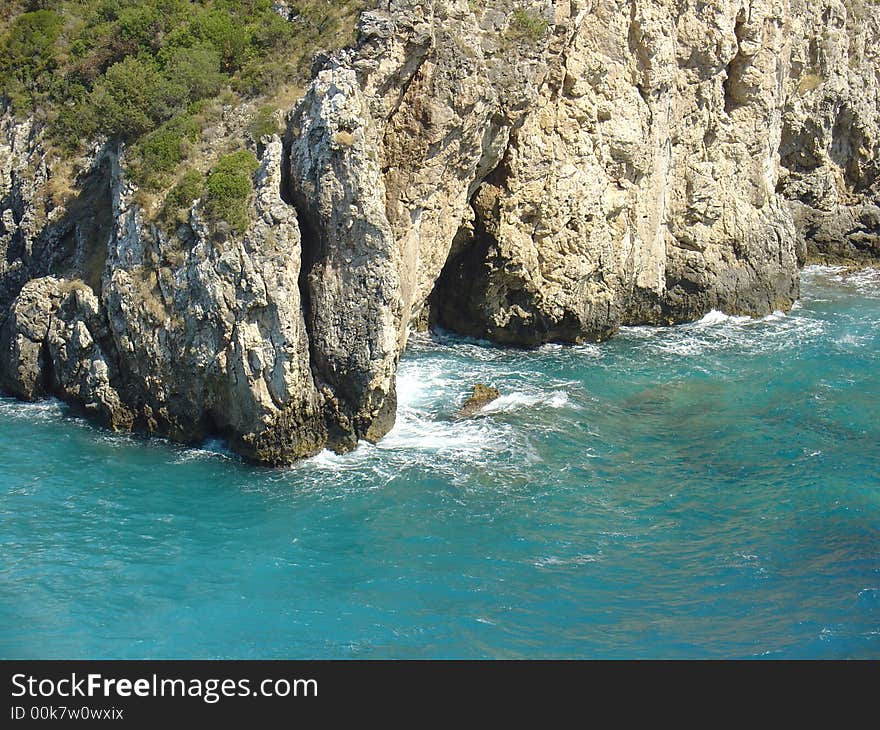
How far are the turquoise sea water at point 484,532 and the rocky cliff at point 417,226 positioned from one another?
8.94 ft

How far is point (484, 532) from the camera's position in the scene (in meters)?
28.3

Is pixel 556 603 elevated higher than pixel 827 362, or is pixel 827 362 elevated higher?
pixel 827 362

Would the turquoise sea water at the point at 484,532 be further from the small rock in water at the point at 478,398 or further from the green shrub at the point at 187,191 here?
the green shrub at the point at 187,191

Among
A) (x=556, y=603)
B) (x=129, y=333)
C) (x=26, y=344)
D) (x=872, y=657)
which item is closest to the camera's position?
(x=872, y=657)

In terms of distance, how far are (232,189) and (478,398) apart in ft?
40.2

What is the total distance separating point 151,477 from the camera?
102 ft

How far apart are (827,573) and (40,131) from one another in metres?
35.5

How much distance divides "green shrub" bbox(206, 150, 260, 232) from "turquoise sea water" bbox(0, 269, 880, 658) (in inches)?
317

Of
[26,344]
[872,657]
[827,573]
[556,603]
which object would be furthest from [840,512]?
[26,344]

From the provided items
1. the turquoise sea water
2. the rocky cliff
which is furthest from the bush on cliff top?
the turquoise sea water

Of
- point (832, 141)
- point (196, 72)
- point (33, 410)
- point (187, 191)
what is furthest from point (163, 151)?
point (832, 141)

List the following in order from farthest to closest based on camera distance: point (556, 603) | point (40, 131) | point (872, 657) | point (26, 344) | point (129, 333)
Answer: point (40, 131), point (26, 344), point (129, 333), point (556, 603), point (872, 657)

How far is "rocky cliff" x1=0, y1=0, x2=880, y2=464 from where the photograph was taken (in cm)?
3209

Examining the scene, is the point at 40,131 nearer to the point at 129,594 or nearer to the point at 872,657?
the point at 129,594
